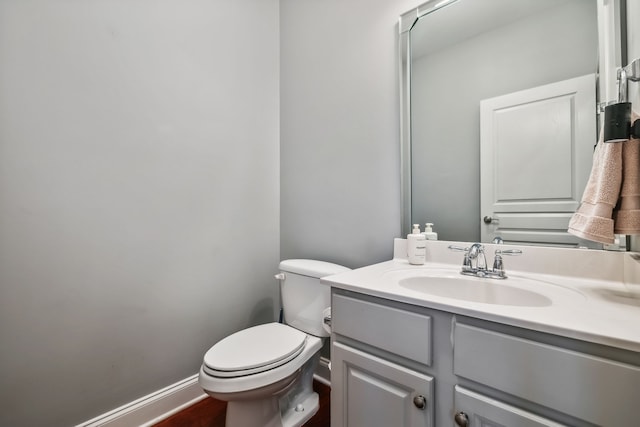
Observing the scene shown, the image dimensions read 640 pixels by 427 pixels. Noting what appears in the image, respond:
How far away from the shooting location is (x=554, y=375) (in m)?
0.53

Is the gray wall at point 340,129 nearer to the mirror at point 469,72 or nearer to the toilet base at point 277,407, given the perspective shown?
the mirror at point 469,72

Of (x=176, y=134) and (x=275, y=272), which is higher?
(x=176, y=134)

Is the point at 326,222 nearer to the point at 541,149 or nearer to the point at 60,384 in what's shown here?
the point at 541,149

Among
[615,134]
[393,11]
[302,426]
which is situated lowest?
[302,426]

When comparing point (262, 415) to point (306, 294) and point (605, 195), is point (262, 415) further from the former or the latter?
point (605, 195)

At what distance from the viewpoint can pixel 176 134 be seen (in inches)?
54.1

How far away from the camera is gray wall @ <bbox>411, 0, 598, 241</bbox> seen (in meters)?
0.93

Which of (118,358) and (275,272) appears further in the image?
(275,272)

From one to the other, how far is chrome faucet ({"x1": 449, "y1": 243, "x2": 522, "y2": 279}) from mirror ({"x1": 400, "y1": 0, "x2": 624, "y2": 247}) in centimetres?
12

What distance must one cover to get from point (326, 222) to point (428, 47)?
A: 101 centimetres

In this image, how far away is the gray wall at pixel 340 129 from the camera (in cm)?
135

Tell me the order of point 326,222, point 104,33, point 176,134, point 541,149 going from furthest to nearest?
point 326,222 < point 176,134 < point 104,33 < point 541,149

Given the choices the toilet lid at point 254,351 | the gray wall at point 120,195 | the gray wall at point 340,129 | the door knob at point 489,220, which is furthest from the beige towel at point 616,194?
the gray wall at point 120,195

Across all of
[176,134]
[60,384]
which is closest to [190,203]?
[176,134]
